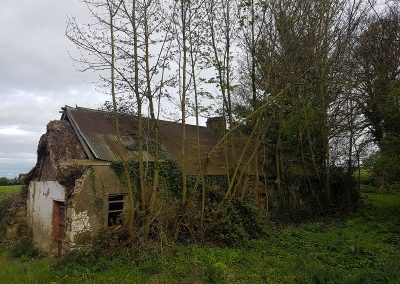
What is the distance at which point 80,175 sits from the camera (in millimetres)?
13250

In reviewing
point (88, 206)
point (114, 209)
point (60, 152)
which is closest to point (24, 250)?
point (88, 206)

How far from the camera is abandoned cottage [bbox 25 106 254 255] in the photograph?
43.1 ft

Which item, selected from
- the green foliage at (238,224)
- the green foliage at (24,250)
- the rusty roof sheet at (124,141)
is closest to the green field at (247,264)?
the green foliage at (24,250)

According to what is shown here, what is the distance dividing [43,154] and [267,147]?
36.7 ft

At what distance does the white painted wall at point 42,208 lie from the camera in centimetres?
1454

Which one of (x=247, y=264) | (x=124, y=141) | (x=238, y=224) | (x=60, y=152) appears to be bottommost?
(x=247, y=264)

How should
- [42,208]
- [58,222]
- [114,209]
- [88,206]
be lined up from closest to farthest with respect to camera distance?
1. [88,206]
2. [114,209]
3. [58,222]
4. [42,208]

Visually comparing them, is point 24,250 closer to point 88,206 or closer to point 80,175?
point 88,206

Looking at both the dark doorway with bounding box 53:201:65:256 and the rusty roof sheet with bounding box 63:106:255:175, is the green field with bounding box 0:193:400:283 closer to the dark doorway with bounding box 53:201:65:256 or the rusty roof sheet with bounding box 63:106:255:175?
the dark doorway with bounding box 53:201:65:256

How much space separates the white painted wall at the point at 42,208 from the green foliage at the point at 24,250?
319 millimetres

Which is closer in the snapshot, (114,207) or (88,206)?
(88,206)

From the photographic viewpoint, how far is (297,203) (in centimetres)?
2011

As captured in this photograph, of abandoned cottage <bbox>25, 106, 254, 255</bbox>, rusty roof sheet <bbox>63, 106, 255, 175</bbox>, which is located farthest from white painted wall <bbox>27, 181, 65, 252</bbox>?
rusty roof sheet <bbox>63, 106, 255, 175</bbox>

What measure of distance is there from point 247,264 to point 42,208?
917 cm
